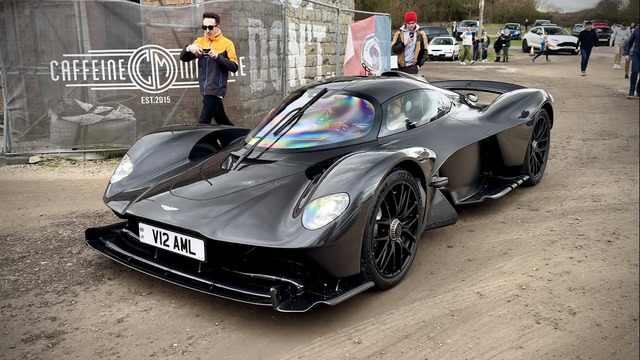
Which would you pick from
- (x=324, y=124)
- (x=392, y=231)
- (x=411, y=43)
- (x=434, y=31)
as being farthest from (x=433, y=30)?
(x=392, y=231)

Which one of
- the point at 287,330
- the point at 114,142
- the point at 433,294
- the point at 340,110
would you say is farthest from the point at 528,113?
the point at 114,142

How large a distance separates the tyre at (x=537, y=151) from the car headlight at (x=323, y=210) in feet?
9.16

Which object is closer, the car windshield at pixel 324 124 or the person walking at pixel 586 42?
the car windshield at pixel 324 124

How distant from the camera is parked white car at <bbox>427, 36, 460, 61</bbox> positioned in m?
27.2

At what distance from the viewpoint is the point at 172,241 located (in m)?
3.12

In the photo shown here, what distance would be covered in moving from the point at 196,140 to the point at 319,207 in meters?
1.79

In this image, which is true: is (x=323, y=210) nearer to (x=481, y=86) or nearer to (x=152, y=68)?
(x=481, y=86)

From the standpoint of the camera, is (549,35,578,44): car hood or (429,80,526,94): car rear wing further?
(549,35,578,44): car hood

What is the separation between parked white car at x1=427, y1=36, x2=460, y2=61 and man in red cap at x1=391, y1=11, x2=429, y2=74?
1963cm

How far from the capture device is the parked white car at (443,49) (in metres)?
27.2

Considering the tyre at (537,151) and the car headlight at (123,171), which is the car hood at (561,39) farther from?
the car headlight at (123,171)

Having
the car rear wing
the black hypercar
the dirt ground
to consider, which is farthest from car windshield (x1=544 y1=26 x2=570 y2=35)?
the black hypercar

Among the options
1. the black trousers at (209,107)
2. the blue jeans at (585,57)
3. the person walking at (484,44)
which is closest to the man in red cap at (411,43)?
the black trousers at (209,107)

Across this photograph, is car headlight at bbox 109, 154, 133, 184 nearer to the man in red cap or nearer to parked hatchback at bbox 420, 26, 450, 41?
the man in red cap
